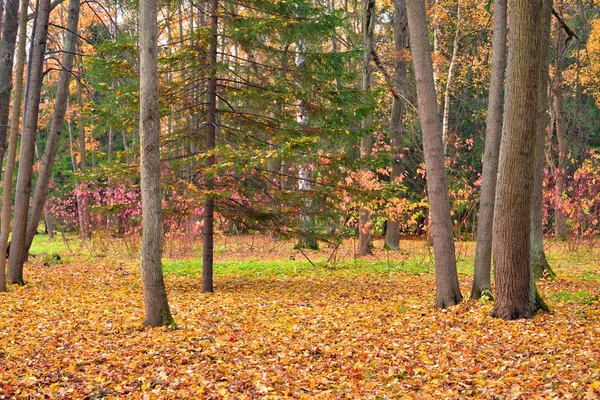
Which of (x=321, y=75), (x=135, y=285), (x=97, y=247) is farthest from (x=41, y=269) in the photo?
(x=321, y=75)

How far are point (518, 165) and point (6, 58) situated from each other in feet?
31.7

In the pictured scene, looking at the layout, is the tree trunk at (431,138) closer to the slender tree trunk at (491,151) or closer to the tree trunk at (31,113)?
the slender tree trunk at (491,151)

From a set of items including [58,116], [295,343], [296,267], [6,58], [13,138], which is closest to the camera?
[295,343]

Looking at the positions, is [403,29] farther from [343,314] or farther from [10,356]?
[10,356]

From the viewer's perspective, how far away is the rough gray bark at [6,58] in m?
12.0

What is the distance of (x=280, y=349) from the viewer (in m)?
6.86

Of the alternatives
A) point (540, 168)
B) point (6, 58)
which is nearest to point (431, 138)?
point (540, 168)

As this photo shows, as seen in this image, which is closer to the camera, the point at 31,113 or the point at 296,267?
the point at 31,113

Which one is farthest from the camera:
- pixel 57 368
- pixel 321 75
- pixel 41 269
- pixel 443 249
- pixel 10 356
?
pixel 41 269

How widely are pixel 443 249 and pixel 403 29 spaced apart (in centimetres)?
1073

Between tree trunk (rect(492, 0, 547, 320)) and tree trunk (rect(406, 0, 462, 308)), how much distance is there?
110 centimetres

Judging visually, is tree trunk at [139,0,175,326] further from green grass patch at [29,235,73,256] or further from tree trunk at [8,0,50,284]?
green grass patch at [29,235,73,256]

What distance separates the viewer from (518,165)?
7355 millimetres

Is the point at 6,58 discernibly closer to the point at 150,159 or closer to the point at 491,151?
the point at 150,159
